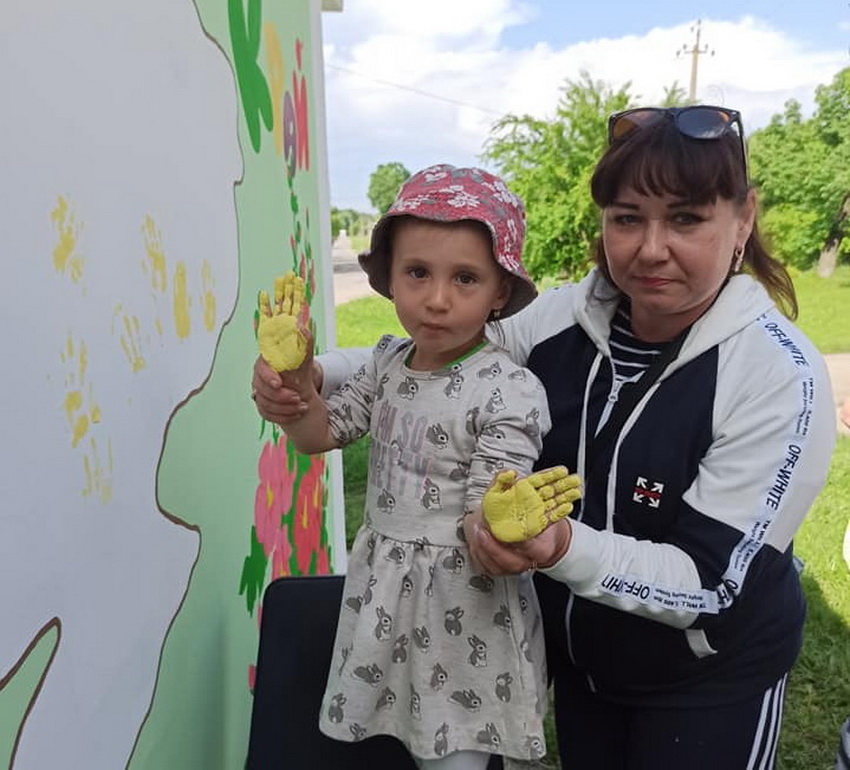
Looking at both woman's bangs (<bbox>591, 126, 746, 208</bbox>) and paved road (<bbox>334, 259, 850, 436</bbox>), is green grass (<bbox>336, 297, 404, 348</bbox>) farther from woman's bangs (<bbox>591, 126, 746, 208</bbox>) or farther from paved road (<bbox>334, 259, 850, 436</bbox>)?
woman's bangs (<bbox>591, 126, 746, 208</bbox>)

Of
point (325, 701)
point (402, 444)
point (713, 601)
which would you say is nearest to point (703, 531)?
point (713, 601)

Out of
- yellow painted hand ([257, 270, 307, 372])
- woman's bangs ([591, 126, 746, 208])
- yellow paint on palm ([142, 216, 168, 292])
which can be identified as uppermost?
woman's bangs ([591, 126, 746, 208])

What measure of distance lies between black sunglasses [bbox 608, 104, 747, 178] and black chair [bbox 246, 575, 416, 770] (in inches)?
39.0

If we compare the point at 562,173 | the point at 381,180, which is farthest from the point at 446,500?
the point at 381,180

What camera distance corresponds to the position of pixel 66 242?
1.10 metres

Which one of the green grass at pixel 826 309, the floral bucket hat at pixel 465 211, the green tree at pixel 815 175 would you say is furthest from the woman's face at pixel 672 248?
the green tree at pixel 815 175

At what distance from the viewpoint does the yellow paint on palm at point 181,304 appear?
1.56 metres

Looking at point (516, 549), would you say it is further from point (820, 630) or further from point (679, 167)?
point (820, 630)

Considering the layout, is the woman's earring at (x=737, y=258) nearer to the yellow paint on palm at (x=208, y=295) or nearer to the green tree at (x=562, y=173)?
the yellow paint on palm at (x=208, y=295)

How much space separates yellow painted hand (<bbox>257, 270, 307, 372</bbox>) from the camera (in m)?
1.26

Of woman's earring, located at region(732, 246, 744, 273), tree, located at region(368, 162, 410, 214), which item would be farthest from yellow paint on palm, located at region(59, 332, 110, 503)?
tree, located at region(368, 162, 410, 214)

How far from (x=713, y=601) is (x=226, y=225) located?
124 cm

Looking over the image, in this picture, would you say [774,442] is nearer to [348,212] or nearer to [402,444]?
[402,444]

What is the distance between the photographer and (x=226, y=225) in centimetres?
192
